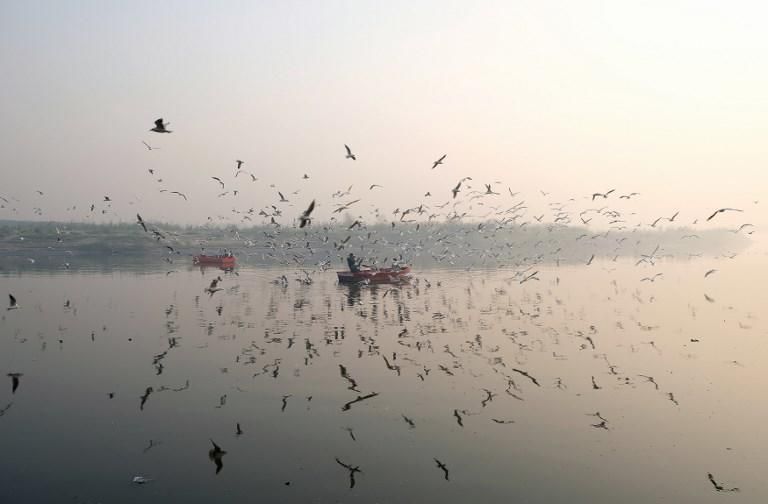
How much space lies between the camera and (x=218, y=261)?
262 feet

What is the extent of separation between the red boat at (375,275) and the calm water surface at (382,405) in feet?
62.5

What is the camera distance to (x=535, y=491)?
11758 mm

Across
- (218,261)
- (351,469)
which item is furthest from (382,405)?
(218,261)

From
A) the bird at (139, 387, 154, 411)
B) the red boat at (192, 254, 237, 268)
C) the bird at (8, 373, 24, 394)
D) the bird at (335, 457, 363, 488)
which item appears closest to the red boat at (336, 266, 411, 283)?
the red boat at (192, 254, 237, 268)

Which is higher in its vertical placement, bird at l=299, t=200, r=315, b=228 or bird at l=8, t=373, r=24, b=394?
bird at l=299, t=200, r=315, b=228

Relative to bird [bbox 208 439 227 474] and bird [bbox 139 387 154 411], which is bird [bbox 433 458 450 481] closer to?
bird [bbox 208 439 227 474]

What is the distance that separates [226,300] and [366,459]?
1183 inches

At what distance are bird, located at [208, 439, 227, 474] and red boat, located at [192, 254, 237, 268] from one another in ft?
214

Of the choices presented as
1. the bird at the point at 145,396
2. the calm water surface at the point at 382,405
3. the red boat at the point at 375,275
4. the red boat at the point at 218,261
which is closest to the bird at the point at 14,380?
the calm water surface at the point at 382,405

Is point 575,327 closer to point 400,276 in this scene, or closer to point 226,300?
point 226,300

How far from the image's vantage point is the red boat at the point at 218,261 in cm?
7744

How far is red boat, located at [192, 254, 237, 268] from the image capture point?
77438 mm

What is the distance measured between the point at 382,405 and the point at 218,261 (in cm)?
6594

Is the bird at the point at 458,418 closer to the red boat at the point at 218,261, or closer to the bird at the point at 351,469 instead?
the bird at the point at 351,469
